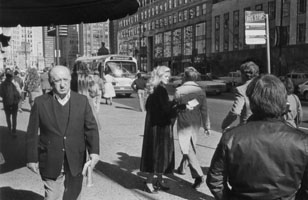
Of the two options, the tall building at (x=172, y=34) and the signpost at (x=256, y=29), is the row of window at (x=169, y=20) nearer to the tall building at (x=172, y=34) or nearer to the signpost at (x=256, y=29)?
the tall building at (x=172, y=34)

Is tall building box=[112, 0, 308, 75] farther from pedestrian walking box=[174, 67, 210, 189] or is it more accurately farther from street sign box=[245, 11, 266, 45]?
pedestrian walking box=[174, 67, 210, 189]

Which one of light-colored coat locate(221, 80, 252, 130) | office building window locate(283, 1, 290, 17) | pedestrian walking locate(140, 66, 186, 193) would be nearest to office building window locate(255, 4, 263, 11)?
office building window locate(283, 1, 290, 17)

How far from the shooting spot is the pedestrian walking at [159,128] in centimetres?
500

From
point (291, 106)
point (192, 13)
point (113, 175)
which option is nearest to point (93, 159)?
point (113, 175)

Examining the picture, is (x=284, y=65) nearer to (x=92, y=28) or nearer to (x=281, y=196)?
(x=281, y=196)

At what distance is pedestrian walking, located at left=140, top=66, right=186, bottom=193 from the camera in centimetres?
500

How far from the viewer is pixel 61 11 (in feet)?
21.0

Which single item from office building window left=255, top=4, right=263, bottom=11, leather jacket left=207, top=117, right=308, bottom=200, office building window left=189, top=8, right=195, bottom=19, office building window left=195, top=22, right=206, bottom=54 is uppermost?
office building window left=189, top=8, right=195, bottom=19

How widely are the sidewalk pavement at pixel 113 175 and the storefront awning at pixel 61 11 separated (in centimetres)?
252

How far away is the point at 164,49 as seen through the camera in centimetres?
8462

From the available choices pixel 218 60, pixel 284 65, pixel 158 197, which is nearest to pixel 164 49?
pixel 218 60

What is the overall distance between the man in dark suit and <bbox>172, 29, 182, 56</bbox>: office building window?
73.7 meters

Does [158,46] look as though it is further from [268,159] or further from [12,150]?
[268,159]

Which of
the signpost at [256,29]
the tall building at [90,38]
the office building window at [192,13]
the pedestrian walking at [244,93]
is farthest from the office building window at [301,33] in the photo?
the tall building at [90,38]
